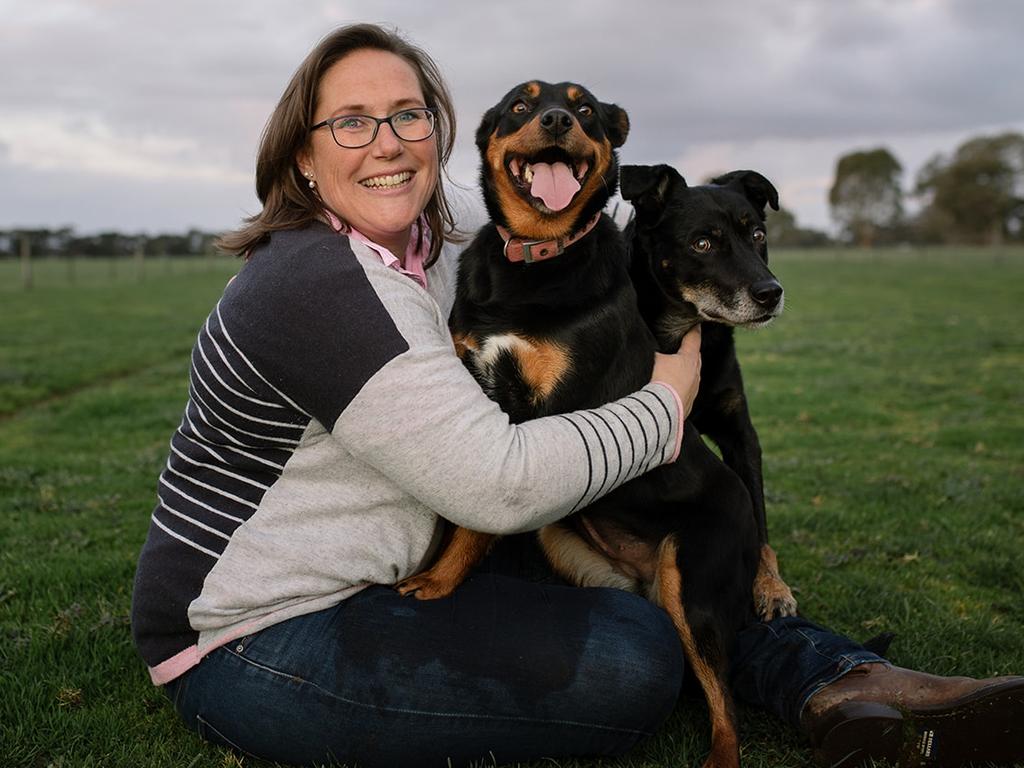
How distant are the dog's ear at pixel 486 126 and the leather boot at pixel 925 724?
7.77 feet

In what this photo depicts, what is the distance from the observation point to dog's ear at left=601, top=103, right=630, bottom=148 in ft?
11.6

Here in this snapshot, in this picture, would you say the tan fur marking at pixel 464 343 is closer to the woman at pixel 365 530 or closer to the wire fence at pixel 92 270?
the woman at pixel 365 530

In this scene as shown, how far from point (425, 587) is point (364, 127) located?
56.2 inches

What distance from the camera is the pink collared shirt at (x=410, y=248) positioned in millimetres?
2576

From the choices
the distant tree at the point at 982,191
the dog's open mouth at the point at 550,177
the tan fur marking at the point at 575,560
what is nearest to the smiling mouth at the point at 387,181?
the dog's open mouth at the point at 550,177

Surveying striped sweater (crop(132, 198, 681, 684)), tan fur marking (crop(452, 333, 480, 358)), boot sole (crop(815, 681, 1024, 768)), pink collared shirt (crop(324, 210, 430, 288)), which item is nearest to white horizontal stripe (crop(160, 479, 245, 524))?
striped sweater (crop(132, 198, 681, 684))

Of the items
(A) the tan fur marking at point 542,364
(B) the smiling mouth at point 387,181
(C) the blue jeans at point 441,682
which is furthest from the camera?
(A) the tan fur marking at point 542,364

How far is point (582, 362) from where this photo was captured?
2.95 metres

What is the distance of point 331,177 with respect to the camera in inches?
109

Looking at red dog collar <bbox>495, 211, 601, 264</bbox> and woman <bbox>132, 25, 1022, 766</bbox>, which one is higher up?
red dog collar <bbox>495, 211, 601, 264</bbox>

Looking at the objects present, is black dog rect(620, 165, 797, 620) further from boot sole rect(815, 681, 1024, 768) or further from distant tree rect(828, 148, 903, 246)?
distant tree rect(828, 148, 903, 246)

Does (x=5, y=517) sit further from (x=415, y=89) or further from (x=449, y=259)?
(x=415, y=89)

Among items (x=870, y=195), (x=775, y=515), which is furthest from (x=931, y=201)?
(x=775, y=515)

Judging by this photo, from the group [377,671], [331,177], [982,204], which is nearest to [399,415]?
[377,671]
